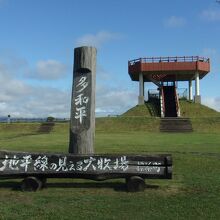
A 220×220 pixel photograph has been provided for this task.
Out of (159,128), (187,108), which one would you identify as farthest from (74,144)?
(187,108)

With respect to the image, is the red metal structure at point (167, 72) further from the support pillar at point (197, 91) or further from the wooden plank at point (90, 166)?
the wooden plank at point (90, 166)

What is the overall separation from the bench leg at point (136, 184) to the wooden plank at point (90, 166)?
184 mm

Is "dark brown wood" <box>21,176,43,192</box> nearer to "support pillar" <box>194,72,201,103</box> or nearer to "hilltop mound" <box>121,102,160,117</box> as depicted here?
"hilltop mound" <box>121,102,160,117</box>

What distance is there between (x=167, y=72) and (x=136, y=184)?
5646cm

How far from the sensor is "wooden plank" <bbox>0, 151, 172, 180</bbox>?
33.7 ft

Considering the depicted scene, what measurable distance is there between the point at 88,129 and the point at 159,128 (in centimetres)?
3641

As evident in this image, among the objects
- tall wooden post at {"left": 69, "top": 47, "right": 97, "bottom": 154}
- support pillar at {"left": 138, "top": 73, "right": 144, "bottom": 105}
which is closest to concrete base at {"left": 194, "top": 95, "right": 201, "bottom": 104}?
support pillar at {"left": 138, "top": 73, "right": 144, "bottom": 105}

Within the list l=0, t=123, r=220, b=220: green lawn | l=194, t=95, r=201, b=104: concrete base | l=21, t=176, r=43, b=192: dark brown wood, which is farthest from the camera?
l=194, t=95, r=201, b=104: concrete base

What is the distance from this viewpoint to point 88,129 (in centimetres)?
1130

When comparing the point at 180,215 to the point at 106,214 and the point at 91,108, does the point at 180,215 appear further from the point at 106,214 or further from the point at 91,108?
the point at 91,108

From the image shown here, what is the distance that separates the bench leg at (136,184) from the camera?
1010cm

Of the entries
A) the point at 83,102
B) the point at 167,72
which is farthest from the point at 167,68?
the point at 83,102

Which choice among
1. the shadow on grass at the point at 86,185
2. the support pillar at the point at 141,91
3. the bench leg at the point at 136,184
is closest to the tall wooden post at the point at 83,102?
the shadow on grass at the point at 86,185

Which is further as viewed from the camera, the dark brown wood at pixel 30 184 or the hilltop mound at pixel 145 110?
the hilltop mound at pixel 145 110
